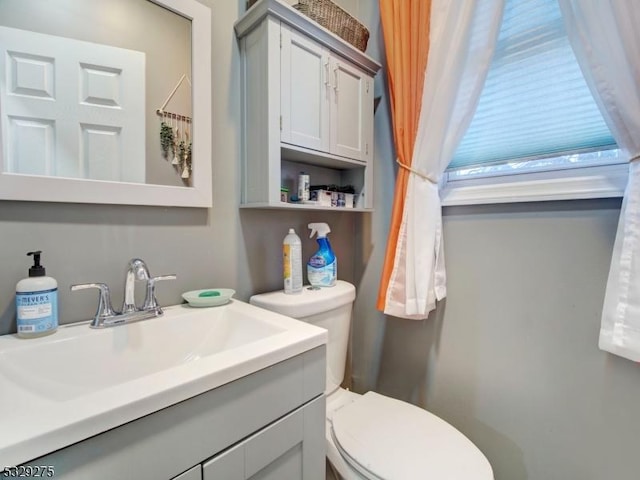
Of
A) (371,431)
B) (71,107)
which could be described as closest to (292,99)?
(71,107)

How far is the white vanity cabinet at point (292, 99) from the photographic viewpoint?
3.05 feet

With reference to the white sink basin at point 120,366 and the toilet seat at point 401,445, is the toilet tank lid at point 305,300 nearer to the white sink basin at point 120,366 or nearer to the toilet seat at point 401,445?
the white sink basin at point 120,366

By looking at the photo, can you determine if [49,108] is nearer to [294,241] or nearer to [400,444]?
[294,241]

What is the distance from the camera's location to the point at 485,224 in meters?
1.07

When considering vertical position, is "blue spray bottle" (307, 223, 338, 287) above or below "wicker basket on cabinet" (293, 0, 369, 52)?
below

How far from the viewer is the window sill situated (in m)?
0.85

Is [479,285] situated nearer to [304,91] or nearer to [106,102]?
[304,91]

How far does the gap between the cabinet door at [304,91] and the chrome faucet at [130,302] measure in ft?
1.83

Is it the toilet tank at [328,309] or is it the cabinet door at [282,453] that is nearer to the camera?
the cabinet door at [282,453]

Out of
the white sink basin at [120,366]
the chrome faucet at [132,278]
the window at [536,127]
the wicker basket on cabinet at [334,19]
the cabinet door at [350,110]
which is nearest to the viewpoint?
the white sink basin at [120,366]

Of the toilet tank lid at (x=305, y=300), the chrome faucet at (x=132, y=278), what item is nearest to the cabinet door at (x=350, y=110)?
the toilet tank lid at (x=305, y=300)

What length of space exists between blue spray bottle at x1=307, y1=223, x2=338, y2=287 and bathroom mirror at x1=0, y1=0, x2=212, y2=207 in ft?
1.43

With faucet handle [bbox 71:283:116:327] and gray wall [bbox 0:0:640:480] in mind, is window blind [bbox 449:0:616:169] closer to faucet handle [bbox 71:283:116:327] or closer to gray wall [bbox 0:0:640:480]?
gray wall [bbox 0:0:640:480]

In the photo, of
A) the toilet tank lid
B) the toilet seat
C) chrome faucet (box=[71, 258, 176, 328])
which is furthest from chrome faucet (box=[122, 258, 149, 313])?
the toilet seat
